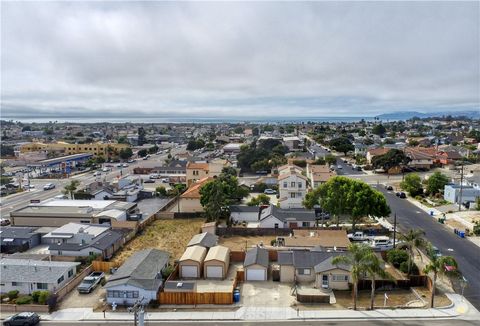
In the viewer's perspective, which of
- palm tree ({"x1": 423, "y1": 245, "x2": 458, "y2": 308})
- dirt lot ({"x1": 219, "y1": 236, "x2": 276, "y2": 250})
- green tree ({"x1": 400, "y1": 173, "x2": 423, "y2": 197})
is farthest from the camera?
green tree ({"x1": 400, "y1": 173, "x2": 423, "y2": 197})

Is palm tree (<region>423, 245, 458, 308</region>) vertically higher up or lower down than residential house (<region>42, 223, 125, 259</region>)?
higher up

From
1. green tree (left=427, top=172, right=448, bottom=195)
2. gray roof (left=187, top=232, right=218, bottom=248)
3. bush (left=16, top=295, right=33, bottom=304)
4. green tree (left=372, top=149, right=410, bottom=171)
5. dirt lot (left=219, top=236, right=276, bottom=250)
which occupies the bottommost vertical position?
dirt lot (left=219, top=236, right=276, bottom=250)

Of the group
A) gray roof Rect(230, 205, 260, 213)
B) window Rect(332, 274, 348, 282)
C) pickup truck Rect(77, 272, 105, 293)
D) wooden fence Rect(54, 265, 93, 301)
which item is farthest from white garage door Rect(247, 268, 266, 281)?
gray roof Rect(230, 205, 260, 213)

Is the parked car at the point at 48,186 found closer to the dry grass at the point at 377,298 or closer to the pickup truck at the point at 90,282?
the pickup truck at the point at 90,282

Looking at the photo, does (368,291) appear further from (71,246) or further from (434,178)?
(434,178)

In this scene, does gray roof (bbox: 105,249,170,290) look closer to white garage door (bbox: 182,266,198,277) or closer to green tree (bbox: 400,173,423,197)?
white garage door (bbox: 182,266,198,277)

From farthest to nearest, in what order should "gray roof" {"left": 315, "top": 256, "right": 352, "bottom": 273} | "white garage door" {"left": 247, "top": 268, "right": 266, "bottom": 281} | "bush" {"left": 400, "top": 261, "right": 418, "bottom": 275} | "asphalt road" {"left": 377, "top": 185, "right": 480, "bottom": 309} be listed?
"bush" {"left": 400, "top": 261, "right": 418, "bottom": 275}
"white garage door" {"left": 247, "top": 268, "right": 266, "bottom": 281}
"asphalt road" {"left": 377, "top": 185, "right": 480, "bottom": 309}
"gray roof" {"left": 315, "top": 256, "right": 352, "bottom": 273}

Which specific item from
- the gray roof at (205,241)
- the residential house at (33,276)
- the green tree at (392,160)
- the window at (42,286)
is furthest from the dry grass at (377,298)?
the green tree at (392,160)
